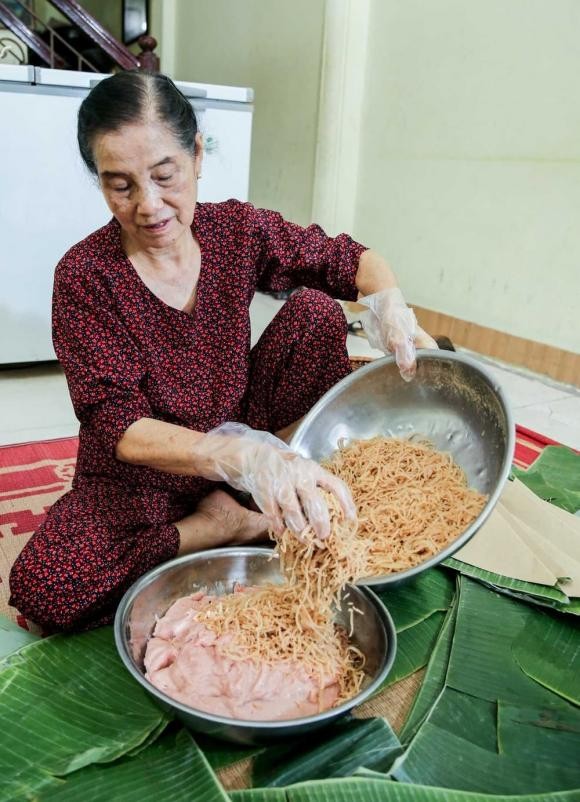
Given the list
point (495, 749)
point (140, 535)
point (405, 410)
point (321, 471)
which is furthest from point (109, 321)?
point (495, 749)

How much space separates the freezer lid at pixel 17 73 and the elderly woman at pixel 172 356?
1.31 m

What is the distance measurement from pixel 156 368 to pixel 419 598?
751mm

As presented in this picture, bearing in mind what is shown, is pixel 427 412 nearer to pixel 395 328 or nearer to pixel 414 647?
pixel 395 328

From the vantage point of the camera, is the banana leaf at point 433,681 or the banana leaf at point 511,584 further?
the banana leaf at point 511,584

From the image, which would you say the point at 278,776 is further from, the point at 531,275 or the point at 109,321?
the point at 531,275

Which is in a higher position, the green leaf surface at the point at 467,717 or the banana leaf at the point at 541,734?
the banana leaf at the point at 541,734

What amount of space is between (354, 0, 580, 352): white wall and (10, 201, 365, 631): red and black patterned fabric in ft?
5.18

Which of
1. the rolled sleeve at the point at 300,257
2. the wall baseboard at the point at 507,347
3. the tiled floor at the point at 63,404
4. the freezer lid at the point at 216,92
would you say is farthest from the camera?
the wall baseboard at the point at 507,347

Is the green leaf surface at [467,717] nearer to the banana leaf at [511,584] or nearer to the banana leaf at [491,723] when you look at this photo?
the banana leaf at [491,723]

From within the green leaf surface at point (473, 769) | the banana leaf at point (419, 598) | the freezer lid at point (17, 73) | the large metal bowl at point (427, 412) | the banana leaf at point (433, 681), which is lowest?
the banana leaf at point (433, 681)

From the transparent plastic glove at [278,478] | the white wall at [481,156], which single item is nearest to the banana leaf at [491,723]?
the transparent plastic glove at [278,478]

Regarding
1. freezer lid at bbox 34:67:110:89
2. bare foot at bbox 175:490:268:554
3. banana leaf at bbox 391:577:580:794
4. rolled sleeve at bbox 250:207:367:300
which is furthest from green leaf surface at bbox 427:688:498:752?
freezer lid at bbox 34:67:110:89

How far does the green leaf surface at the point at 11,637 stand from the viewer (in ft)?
4.16

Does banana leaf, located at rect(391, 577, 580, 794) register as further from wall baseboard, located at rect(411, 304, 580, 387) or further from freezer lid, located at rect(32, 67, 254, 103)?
freezer lid, located at rect(32, 67, 254, 103)
